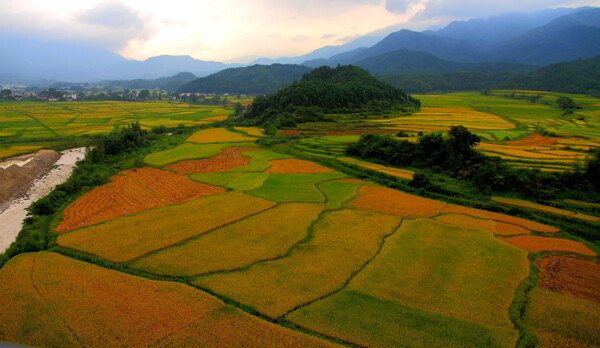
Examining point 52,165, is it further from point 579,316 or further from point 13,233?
point 579,316

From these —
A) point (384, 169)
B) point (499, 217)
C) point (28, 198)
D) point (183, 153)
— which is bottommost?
point (28, 198)

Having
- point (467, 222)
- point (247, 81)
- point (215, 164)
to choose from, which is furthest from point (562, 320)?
point (247, 81)

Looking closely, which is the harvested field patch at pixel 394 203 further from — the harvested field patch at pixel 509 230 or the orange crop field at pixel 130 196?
the orange crop field at pixel 130 196

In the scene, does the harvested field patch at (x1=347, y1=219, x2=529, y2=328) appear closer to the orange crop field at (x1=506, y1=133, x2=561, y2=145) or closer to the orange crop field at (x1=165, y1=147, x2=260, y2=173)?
the orange crop field at (x1=165, y1=147, x2=260, y2=173)

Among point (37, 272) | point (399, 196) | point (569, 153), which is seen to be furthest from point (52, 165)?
point (569, 153)

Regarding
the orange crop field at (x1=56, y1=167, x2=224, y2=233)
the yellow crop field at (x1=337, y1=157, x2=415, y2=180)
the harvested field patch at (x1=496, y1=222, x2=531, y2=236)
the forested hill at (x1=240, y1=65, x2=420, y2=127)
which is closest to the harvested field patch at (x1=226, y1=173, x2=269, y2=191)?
the orange crop field at (x1=56, y1=167, x2=224, y2=233)

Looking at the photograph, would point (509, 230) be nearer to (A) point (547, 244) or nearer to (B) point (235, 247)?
(A) point (547, 244)
